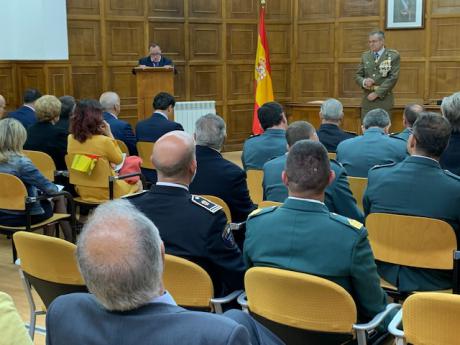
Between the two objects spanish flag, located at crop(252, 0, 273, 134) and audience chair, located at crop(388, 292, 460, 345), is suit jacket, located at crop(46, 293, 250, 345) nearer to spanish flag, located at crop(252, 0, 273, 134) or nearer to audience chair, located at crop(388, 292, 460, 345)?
audience chair, located at crop(388, 292, 460, 345)

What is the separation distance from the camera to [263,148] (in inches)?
203

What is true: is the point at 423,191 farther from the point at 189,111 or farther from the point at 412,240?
the point at 189,111

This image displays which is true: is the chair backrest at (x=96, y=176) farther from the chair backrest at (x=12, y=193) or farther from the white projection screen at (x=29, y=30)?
the white projection screen at (x=29, y=30)

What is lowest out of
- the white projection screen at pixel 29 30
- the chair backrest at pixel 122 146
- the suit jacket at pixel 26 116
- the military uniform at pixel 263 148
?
the chair backrest at pixel 122 146

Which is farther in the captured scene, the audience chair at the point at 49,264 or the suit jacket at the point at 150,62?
the suit jacket at the point at 150,62

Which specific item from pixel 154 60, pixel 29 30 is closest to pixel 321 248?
pixel 29 30

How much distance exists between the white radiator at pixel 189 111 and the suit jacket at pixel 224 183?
249 inches

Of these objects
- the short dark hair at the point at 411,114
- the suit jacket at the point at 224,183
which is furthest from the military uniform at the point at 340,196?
the short dark hair at the point at 411,114

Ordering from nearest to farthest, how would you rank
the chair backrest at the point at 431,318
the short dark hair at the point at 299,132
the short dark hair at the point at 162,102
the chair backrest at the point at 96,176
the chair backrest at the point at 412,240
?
the chair backrest at the point at 431,318
the chair backrest at the point at 412,240
the short dark hair at the point at 299,132
the chair backrest at the point at 96,176
the short dark hair at the point at 162,102

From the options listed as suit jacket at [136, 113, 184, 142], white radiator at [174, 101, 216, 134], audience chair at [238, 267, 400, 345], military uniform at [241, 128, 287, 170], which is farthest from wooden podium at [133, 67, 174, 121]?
audience chair at [238, 267, 400, 345]

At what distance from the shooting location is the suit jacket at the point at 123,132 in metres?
6.54

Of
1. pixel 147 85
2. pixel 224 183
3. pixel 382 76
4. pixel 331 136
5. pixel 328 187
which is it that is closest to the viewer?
pixel 328 187

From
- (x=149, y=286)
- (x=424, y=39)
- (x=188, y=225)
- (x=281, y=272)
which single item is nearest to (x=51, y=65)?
(x=424, y=39)

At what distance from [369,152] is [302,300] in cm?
268
